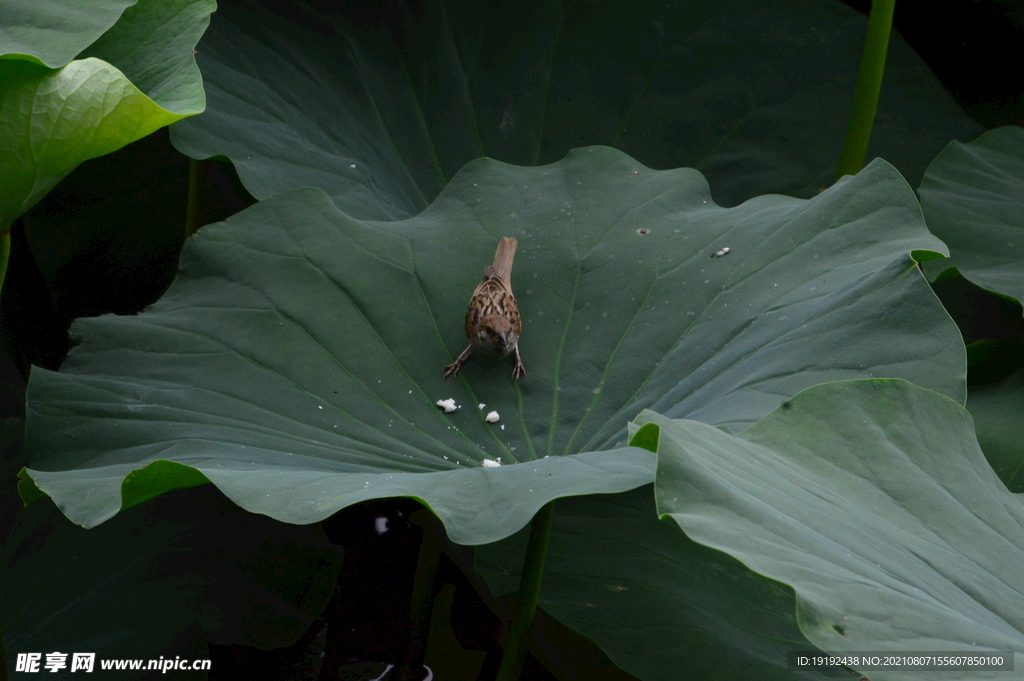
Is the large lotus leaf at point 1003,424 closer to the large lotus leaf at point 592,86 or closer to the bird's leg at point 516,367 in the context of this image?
the large lotus leaf at point 592,86

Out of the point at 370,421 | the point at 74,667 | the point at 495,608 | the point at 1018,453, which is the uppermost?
the point at 370,421

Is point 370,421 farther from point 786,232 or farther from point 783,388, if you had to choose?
point 786,232

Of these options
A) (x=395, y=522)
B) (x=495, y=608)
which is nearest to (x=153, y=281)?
(x=395, y=522)

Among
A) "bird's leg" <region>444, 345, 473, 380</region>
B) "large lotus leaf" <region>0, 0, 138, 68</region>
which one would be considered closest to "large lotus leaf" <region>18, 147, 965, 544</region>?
"bird's leg" <region>444, 345, 473, 380</region>

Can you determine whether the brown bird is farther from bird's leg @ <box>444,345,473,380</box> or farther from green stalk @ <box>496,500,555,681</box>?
green stalk @ <box>496,500,555,681</box>

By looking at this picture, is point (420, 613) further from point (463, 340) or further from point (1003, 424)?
point (1003, 424)

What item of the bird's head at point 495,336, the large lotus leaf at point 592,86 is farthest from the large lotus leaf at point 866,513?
the large lotus leaf at point 592,86

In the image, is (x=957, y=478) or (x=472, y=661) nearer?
(x=957, y=478)
